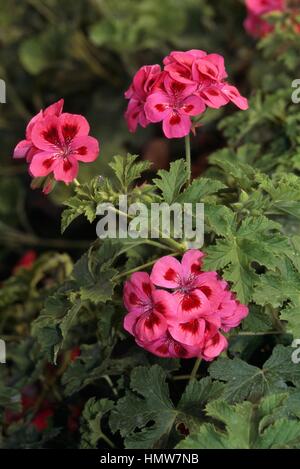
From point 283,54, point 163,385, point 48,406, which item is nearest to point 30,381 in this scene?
point 48,406

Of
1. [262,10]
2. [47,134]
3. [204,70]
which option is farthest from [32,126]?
[262,10]

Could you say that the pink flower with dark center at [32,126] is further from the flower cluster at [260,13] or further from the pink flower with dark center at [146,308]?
the flower cluster at [260,13]

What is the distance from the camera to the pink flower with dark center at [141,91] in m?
1.47

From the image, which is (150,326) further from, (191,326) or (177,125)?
(177,125)

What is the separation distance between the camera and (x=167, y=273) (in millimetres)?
1392

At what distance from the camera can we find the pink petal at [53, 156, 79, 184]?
138 centimetres

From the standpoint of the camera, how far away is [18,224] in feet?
10.5

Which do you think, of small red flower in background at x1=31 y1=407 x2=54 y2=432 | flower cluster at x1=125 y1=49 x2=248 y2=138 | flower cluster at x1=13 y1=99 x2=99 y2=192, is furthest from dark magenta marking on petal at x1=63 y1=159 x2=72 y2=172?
small red flower in background at x1=31 y1=407 x2=54 y2=432

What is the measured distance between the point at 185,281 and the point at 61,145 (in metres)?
0.33

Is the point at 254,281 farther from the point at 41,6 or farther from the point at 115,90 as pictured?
the point at 41,6

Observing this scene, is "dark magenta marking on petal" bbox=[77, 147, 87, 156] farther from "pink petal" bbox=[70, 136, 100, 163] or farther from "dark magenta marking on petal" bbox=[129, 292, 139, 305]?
"dark magenta marking on petal" bbox=[129, 292, 139, 305]

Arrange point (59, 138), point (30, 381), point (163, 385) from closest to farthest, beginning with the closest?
point (59, 138) → point (163, 385) → point (30, 381)

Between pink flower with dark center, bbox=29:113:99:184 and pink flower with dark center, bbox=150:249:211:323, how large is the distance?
0.75 ft
